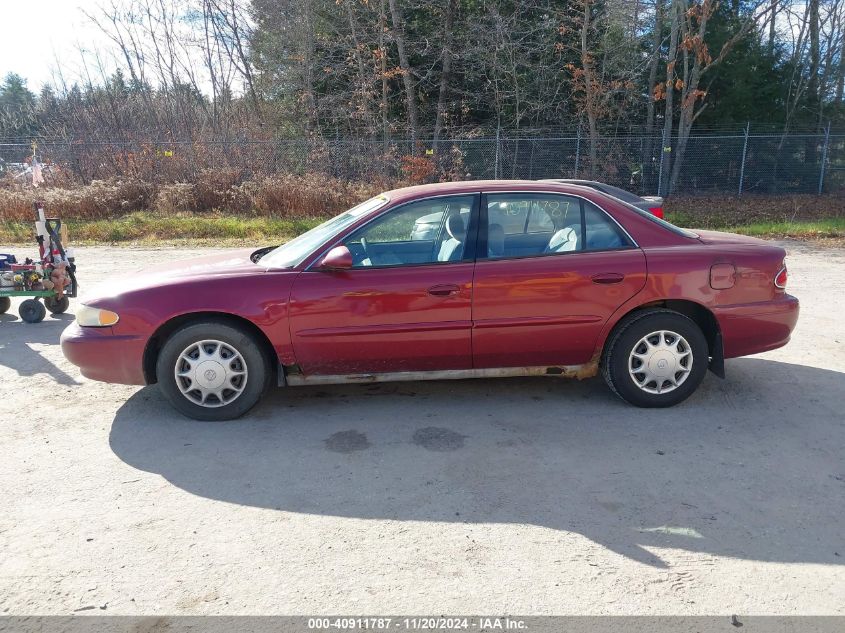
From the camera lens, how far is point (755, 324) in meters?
4.68

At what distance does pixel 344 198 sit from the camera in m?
17.2

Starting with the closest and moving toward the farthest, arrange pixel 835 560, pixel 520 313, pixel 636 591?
pixel 636 591 → pixel 835 560 → pixel 520 313

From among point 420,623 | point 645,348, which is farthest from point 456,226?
point 420,623

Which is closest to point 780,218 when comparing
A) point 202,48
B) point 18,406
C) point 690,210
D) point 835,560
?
point 690,210

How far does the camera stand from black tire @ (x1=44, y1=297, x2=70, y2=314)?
25.6ft

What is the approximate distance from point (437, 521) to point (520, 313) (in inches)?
68.2

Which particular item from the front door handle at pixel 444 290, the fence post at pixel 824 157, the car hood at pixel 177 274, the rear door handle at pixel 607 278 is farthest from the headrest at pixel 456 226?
the fence post at pixel 824 157

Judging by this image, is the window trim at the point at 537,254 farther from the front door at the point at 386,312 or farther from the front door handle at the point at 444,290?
the front door handle at the point at 444,290

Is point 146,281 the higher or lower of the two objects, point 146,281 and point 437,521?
the higher

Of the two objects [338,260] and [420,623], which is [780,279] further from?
[420,623]

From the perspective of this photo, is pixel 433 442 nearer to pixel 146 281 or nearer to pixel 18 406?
pixel 146 281

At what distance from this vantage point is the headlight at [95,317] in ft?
14.5

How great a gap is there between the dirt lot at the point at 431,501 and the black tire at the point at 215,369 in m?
0.12

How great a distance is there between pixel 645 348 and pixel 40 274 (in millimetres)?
6594
